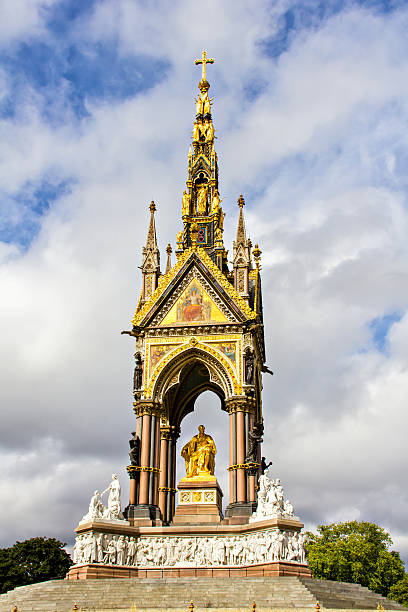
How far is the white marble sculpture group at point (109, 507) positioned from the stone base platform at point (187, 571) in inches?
69.4

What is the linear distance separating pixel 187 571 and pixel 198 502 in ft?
11.1

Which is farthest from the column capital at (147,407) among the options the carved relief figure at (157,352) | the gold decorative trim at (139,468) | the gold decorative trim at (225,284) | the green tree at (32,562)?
the green tree at (32,562)

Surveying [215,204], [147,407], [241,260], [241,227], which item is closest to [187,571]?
[147,407]

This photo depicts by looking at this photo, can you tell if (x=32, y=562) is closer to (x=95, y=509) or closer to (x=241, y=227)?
(x=95, y=509)

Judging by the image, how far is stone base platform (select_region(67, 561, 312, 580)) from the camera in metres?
23.4

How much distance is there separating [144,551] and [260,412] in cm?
893

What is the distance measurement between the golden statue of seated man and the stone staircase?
7.48 meters

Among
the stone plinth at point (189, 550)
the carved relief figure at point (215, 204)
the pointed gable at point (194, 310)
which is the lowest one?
the stone plinth at point (189, 550)

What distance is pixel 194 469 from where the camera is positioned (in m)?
29.3

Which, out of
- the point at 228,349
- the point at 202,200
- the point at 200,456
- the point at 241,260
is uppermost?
the point at 202,200

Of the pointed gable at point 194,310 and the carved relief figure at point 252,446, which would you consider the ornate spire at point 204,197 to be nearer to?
the pointed gable at point 194,310

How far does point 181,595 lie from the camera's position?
66.9 feet

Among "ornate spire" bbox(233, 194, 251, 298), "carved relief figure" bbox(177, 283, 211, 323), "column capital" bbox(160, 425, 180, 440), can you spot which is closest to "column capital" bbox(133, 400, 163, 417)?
"column capital" bbox(160, 425, 180, 440)

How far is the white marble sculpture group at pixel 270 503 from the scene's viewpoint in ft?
80.4
